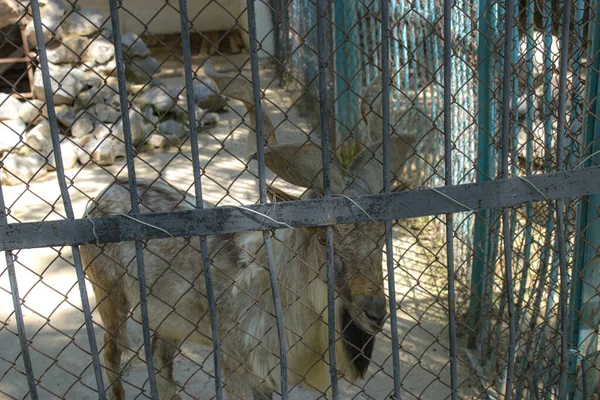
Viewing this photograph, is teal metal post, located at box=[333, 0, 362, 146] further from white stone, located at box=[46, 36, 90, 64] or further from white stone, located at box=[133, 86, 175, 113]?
white stone, located at box=[46, 36, 90, 64]

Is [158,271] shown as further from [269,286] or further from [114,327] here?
[269,286]

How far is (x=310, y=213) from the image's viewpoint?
2375mm

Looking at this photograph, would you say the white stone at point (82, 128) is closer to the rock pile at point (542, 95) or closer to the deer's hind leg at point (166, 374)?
the deer's hind leg at point (166, 374)

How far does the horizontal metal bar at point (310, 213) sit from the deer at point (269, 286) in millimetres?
150

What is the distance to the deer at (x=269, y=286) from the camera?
111 inches

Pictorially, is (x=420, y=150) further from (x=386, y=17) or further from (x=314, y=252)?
(x=386, y=17)

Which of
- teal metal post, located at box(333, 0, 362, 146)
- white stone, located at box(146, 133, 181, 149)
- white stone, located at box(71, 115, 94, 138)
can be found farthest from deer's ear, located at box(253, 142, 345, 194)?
white stone, located at box(71, 115, 94, 138)

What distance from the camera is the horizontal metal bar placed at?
2273 millimetres

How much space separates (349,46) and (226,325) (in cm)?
479

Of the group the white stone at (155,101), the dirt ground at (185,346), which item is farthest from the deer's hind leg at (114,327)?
the white stone at (155,101)

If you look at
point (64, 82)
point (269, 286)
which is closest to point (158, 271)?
point (269, 286)

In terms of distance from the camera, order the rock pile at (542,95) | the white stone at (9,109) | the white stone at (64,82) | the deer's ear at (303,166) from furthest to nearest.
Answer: the white stone at (64,82) < the white stone at (9,109) < the rock pile at (542,95) < the deer's ear at (303,166)

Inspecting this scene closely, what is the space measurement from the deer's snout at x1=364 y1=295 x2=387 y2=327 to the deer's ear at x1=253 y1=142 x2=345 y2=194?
516 mm

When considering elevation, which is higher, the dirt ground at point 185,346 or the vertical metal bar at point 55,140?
the vertical metal bar at point 55,140
